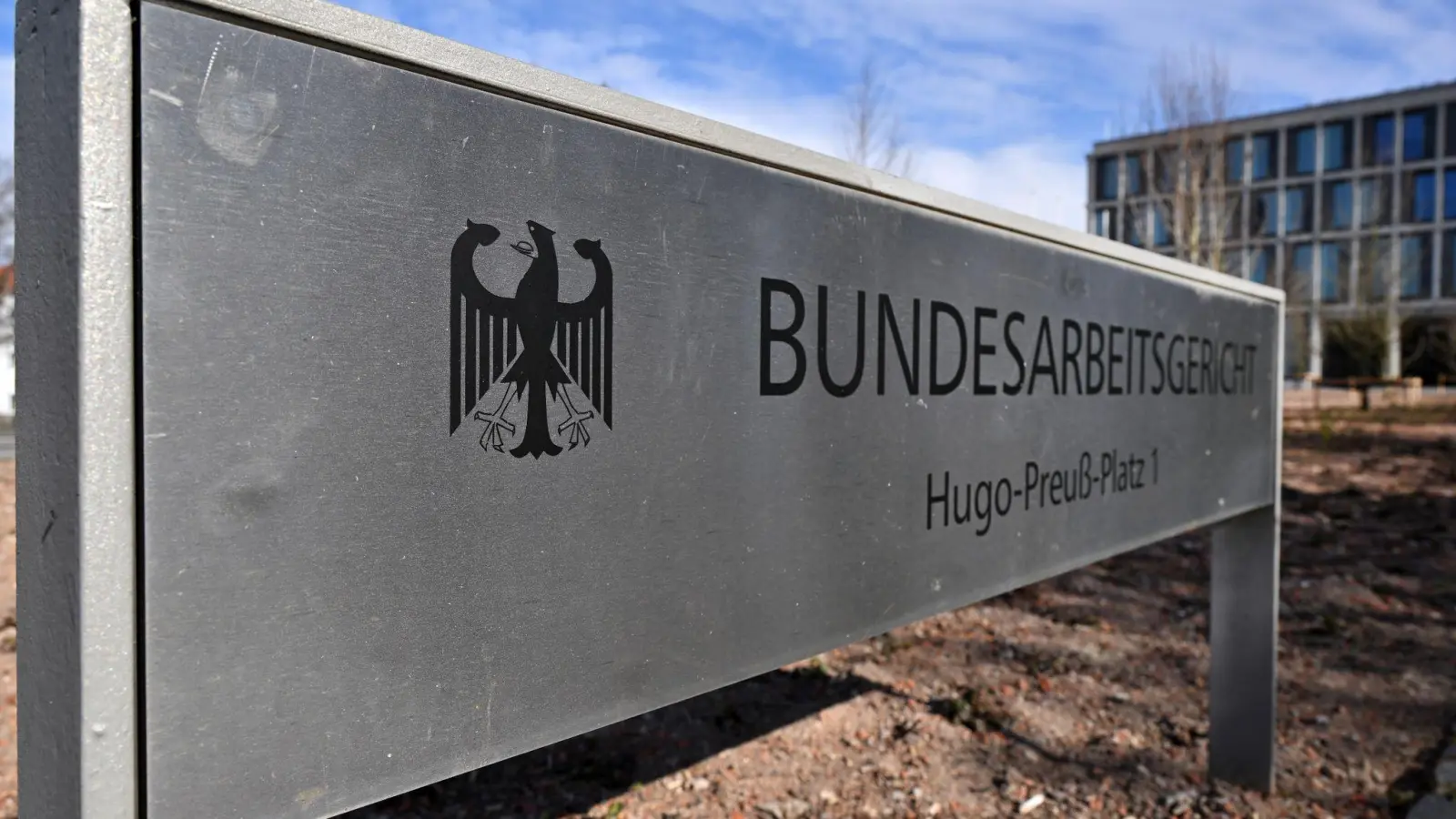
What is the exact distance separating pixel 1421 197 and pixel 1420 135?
8.98ft

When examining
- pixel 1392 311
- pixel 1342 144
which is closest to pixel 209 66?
pixel 1392 311

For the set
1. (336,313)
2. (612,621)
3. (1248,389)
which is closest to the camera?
(336,313)

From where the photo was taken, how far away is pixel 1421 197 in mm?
44812

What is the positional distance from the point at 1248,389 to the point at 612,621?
7.92ft

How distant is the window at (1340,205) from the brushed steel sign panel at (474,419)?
2113 inches

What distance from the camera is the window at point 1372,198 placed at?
4462 centimetres

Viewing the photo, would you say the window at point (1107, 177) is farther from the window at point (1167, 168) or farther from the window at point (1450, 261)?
the window at point (1167, 168)

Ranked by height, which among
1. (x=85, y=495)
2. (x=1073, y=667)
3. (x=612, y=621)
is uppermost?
(x=85, y=495)

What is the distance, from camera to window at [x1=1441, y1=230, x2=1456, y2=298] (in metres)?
44.4

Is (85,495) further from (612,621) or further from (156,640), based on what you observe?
(612,621)

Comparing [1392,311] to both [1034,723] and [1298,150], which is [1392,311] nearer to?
[1298,150]

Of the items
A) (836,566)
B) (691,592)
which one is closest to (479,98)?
(691,592)

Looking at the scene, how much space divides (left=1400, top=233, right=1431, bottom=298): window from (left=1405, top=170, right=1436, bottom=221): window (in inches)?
35.4

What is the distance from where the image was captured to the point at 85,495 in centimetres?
79
